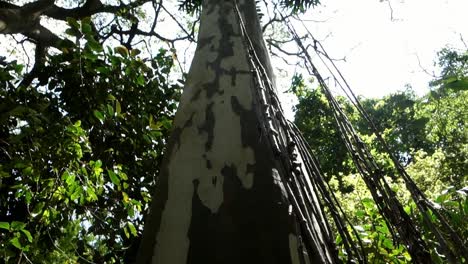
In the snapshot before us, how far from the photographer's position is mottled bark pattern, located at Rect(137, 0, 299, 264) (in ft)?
3.00

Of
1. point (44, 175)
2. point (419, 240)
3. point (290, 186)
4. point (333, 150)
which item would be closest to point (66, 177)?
point (44, 175)

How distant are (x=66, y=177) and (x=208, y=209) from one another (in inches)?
60.2

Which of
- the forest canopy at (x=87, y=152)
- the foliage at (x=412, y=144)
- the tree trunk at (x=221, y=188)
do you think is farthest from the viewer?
the foliage at (x=412, y=144)

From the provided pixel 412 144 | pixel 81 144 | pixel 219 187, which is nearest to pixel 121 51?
pixel 81 144

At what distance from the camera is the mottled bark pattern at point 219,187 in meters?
0.91

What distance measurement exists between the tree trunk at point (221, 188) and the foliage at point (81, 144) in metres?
1.10

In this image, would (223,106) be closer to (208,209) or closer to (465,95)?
(208,209)

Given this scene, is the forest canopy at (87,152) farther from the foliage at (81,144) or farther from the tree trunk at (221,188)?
the tree trunk at (221,188)

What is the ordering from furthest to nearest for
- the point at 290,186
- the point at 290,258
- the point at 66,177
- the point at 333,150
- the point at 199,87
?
the point at 333,150
the point at 66,177
the point at 199,87
the point at 290,186
the point at 290,258

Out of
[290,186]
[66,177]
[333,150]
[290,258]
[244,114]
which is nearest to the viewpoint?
[290,258]

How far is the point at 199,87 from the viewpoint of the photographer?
151cm

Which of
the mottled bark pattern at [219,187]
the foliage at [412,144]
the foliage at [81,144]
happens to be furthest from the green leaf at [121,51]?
the foliage at [412,144]

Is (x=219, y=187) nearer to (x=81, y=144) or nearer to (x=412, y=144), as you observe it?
(x=81, y=144)

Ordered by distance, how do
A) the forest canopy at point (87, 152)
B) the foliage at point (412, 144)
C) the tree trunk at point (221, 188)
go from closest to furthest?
the tree trunk at point (221, 188), the forest canopy at point (87, 152), the foliage at point (412, 144)
